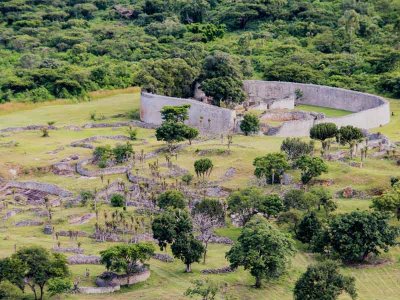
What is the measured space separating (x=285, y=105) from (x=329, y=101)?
5.96m

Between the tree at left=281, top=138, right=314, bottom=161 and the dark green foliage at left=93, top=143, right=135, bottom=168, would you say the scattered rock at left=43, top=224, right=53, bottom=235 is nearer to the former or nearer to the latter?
the dark green foliage at left=93, top=143, right=135, bottom=168

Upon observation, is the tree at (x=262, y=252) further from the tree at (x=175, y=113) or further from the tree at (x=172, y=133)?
the tree at (x=175, y=113)

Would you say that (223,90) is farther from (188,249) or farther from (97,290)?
(97,290)

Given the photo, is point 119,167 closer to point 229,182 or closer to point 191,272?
point 229,182

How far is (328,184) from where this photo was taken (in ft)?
224

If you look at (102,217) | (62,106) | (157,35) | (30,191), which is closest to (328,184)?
(102,217)

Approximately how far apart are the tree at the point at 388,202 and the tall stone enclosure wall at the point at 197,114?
92.5ft

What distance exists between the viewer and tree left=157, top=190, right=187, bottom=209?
63.3 m

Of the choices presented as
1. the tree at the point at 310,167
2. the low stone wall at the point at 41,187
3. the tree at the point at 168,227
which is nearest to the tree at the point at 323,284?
the tree at the point at 168,227

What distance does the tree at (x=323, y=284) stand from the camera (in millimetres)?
48156

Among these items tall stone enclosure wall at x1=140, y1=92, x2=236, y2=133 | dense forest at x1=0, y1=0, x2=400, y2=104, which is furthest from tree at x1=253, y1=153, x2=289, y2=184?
dense forest at x1=0, y1=0, x2=400, y2=104

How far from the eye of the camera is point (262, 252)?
5319 centimetres

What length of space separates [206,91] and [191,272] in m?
44.0

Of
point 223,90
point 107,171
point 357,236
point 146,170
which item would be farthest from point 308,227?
point 223,90
